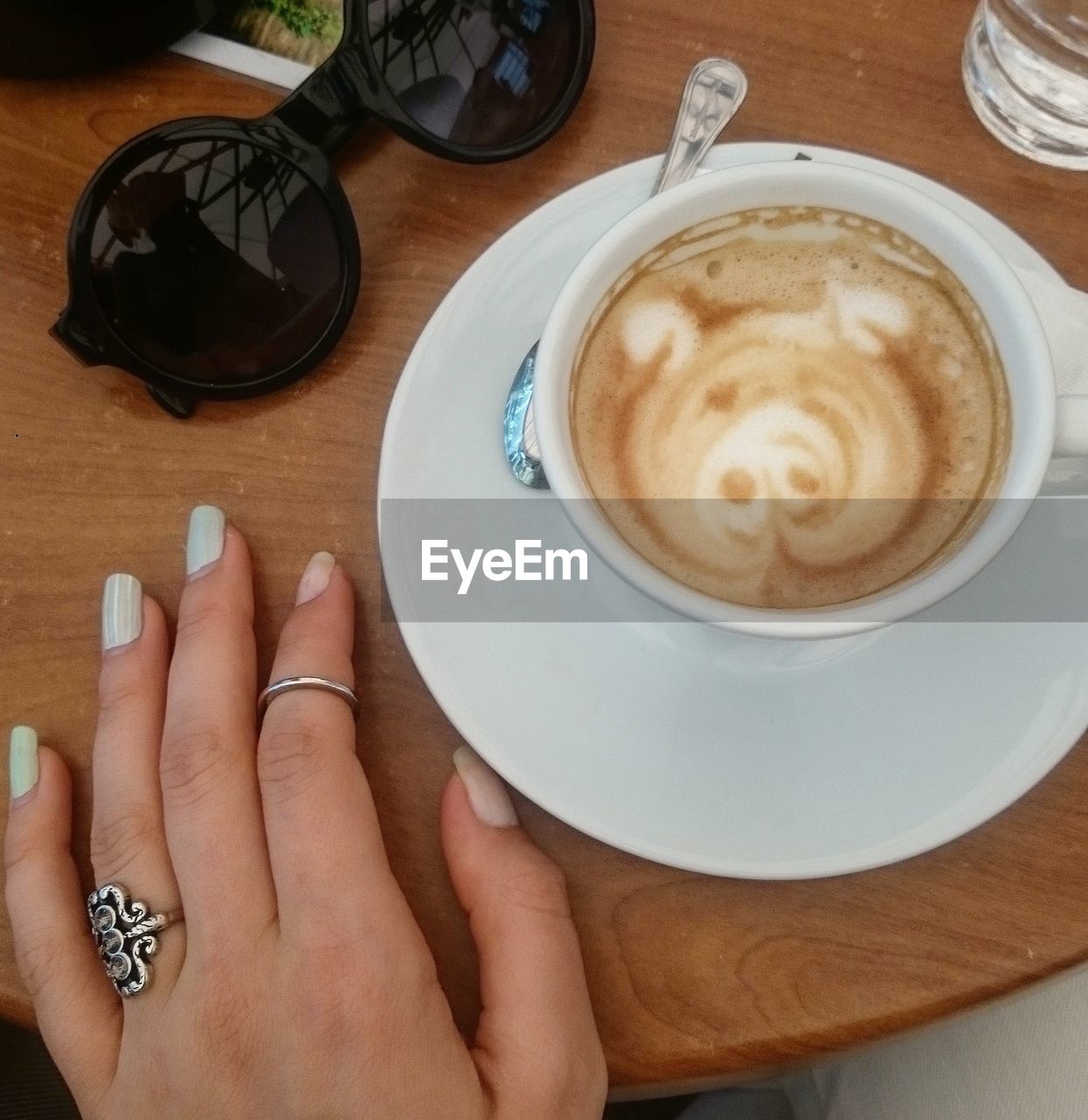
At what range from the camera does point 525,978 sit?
0.53 meters

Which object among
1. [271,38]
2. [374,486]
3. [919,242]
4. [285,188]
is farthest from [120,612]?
[919,242]

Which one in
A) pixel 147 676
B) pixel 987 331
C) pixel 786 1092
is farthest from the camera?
pixel 786 1092

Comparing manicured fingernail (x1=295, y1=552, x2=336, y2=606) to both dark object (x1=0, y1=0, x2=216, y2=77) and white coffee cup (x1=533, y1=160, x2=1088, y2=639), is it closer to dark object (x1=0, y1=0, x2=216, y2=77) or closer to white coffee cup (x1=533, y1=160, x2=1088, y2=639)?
white coffee cup (x1=533, y1=160, x2=1088, y2=639)

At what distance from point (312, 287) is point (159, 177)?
12 cm

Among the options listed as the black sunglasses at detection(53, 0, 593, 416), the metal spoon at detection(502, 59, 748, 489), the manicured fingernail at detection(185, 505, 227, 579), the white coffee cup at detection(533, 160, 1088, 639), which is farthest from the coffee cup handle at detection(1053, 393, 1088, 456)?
the manicured fingernail at detection(185, 505, 227, 579)

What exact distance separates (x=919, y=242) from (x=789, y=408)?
0.11 meters

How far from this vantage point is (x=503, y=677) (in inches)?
21.6

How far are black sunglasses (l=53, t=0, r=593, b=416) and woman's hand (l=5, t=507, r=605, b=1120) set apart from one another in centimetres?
12

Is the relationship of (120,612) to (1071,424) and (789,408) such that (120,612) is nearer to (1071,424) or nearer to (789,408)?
(789,408)

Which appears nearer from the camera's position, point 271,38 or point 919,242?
point 919,242

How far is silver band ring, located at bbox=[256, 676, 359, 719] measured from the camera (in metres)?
0.58

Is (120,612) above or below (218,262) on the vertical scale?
below

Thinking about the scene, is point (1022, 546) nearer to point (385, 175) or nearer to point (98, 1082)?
point (385, 175)

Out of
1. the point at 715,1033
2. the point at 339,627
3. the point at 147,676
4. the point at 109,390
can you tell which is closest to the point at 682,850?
the point at 715,1033
